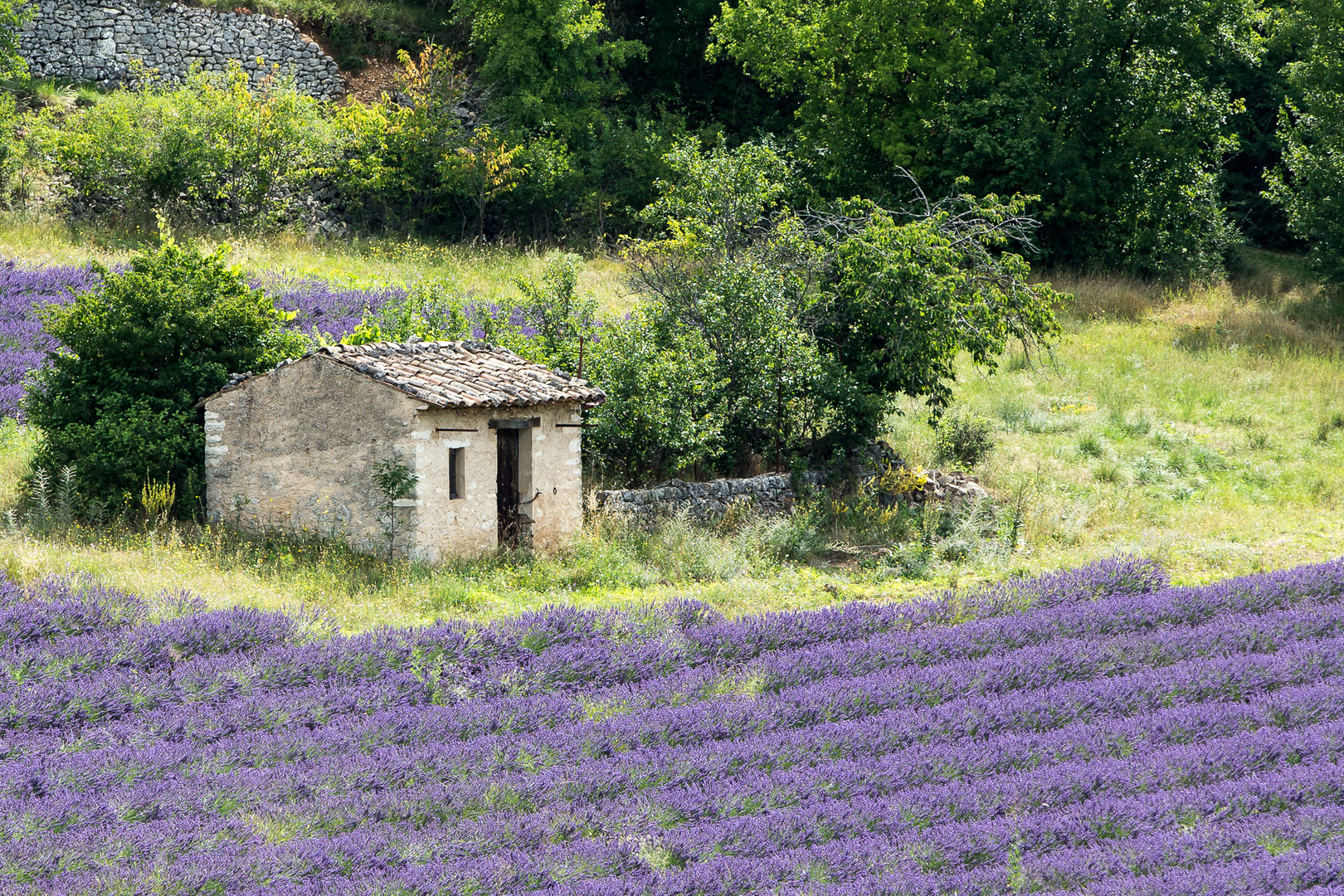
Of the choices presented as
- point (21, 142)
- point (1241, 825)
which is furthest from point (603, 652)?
point (21, 142)

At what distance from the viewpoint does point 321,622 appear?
421 inches

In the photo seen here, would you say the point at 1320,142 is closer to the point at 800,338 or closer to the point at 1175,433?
the point at 1175,433

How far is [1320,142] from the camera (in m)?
27.1

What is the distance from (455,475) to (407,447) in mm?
829

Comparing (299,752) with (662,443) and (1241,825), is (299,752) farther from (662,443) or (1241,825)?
(662,443)

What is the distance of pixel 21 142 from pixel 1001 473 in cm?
2255

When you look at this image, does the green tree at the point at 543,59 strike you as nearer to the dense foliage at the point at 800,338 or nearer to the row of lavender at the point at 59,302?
the row of lavender at the point at 59,302

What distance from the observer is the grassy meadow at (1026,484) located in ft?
39.8

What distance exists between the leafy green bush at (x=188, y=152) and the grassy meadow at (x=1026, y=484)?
148 centimetres

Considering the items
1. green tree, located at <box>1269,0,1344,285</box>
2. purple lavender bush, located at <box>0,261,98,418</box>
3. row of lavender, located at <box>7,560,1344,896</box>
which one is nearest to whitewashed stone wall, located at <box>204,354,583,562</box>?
row of lavender, located at <box>7,560,1344,896</box>

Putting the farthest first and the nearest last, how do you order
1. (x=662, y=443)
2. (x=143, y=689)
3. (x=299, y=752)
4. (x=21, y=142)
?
(x=21, y=142) < (x=662, y=443) < (x=143, y=689) < (x=299, y=752)

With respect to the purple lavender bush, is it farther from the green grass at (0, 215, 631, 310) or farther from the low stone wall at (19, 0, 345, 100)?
the low stone wall at (19, 0, 345, 100)

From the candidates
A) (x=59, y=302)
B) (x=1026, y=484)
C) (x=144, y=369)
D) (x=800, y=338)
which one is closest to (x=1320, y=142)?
(x=1026, y=484)

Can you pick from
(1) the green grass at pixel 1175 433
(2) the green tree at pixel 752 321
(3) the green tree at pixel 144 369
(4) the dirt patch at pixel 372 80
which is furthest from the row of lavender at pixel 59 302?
(4) the dirt patch at pixel 372 80
